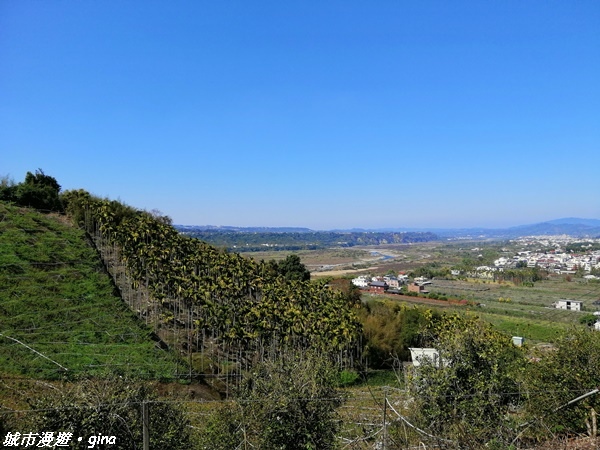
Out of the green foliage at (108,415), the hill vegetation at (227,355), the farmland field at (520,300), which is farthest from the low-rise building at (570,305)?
the green foliage at (108,415)

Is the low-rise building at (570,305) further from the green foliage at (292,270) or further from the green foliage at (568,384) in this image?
the green foliage at (568,384)

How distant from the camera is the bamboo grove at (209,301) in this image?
86.5 ft

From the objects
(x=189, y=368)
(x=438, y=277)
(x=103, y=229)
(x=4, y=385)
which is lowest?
(x=438, y=277)

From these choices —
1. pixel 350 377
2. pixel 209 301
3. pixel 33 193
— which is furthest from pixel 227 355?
pixel 33 193

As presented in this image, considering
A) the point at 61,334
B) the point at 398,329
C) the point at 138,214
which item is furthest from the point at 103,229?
the point at 398,329

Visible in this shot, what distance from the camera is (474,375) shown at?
7.10 meters

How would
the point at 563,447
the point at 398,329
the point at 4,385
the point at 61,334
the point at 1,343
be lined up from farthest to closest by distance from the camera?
the point at 398,329
the point at 61,334
the point at 1,343
the point at 4,385
the point at 563,447

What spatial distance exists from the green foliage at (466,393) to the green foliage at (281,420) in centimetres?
162

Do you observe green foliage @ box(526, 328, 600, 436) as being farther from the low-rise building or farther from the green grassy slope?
the low-rise building

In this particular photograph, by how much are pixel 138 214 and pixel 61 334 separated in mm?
23529

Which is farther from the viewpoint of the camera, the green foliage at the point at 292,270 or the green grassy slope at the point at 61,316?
the green foliage at the point at 292,270

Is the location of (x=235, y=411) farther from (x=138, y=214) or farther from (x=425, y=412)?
(x=138, y=214)

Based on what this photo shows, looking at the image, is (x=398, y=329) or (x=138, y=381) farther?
(x=398, y=329)

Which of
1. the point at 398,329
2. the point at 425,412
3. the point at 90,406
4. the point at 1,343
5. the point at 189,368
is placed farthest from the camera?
the point at 398,329
